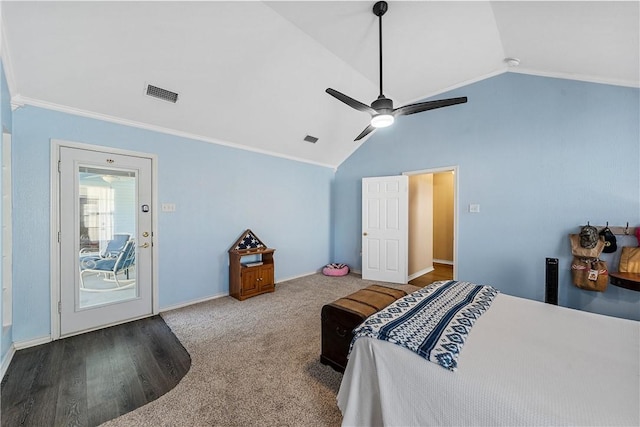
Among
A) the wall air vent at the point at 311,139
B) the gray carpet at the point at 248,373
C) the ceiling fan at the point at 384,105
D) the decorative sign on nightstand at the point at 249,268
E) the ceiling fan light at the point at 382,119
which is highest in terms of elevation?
the wall air vent at the point at 311,139

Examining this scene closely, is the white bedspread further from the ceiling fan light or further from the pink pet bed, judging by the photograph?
the pink pet bed

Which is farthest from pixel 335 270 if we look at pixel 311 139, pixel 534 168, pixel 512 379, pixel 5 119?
pixel 5 119

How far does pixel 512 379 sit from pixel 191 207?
3.77 meters

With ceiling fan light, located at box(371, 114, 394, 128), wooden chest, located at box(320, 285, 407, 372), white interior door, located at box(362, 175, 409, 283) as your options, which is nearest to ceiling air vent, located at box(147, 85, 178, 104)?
ceiling fan light, located at box(371, 114, 394, 128)

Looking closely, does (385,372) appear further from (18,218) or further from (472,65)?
(472,65)

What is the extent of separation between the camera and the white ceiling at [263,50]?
2.09 meters

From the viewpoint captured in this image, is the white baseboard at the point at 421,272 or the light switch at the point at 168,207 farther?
the white baseboard at the point at 421,272

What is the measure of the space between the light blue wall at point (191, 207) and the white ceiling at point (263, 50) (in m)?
0.25

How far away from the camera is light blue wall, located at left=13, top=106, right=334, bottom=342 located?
2.48m

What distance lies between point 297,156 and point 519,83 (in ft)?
11.8

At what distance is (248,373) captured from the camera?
2.07m

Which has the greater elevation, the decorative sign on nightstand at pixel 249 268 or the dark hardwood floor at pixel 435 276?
the decorative sign on nightstand at pixel 249 268

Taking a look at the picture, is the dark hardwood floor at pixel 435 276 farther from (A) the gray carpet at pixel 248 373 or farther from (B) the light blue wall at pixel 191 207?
(A) the gray carpet at pixel 248 373

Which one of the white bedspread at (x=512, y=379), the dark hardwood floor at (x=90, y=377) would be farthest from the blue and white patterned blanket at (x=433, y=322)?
the dark hardwood floor at (x=90, y=377)
